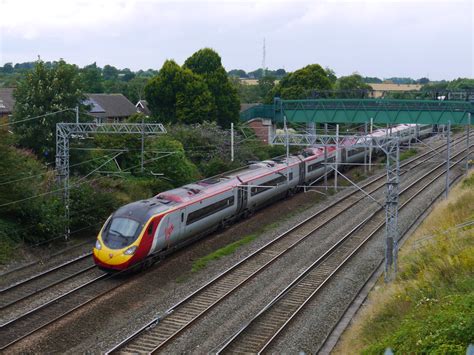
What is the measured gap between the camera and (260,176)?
31.8 meters

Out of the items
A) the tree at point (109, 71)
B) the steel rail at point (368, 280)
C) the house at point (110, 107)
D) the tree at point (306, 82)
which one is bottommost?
the steel rail at point (368, 280)

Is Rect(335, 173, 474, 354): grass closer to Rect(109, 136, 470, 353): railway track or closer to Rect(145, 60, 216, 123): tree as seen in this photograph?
Rect(109, 136, 470, 353): railway track

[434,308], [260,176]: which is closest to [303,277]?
[434,308]

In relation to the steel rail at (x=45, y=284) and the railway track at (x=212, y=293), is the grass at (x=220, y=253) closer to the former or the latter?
the railway track at (x=212, y=293)

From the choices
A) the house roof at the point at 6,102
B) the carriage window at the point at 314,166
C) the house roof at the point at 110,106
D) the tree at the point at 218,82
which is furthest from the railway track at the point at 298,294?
the house roof at the point at 6,102

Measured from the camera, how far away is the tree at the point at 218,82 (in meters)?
54.1

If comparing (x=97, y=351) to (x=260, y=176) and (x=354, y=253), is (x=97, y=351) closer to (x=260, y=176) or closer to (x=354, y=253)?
(x=354, y=253)

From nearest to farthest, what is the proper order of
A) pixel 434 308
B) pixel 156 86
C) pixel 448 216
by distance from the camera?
pixel 434 308
pixel 448 216
pixel 156 86

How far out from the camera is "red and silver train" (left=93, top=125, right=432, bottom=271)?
841 inches

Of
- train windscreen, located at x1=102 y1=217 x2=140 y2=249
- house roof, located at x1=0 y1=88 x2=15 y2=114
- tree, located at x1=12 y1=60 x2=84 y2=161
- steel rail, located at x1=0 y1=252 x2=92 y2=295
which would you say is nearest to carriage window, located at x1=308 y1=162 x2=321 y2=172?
tree, located at x1=12 y1=60 x2=84 y2=161

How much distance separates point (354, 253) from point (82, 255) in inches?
452

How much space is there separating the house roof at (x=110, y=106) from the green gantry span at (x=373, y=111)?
53.7 ft

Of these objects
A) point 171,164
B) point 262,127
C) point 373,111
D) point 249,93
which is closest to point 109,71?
point 249,93

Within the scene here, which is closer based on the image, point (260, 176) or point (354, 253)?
point (354, 253)
